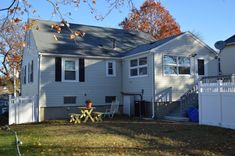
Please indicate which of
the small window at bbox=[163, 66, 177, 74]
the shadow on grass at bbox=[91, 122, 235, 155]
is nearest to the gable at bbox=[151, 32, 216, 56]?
the small window at bbox=[163, 66, 177, 74]

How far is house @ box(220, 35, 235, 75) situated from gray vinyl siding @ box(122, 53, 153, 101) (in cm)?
848

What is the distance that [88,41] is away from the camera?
2127 cm

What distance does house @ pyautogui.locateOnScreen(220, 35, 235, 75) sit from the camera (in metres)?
23.2

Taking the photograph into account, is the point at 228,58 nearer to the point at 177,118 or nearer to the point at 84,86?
the point at 177,118

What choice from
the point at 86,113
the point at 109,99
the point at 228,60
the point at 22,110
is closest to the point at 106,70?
the point at 109,99

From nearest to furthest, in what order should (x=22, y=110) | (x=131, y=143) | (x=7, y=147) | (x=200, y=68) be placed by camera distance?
(x=7, y=147)
(x=131, y=143)
(x=22, y=110)
(x=200, y=68)

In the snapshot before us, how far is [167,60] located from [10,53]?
78.4ft

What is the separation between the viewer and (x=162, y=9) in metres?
39.2

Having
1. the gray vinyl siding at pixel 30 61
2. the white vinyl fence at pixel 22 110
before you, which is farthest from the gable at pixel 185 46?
the white vinyl fence at pixel 22 110

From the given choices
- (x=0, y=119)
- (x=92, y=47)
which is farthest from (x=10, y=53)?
(x=92, y=47)

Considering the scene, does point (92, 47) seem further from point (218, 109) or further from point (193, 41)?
point (218, 109)

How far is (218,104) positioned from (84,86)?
31.4ft

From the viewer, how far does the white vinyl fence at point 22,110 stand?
17.0m

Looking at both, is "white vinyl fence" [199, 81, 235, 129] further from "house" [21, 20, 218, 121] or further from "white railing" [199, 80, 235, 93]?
"house" [21, 20, 218, 121]
